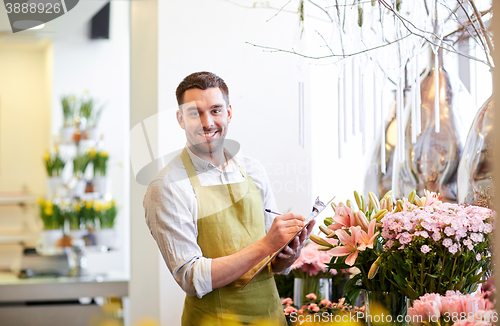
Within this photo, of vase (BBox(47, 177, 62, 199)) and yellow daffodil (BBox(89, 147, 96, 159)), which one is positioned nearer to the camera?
vase (BBox(47, 177, 62, 199))

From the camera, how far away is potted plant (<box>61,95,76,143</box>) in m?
1.73

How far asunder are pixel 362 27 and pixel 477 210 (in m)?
0.43

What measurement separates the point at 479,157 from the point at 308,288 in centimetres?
40

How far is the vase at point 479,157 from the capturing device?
834mm

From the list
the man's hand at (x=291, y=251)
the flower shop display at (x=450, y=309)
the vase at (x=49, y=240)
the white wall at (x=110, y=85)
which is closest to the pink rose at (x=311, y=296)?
the man's hand at (x=291, y=251)

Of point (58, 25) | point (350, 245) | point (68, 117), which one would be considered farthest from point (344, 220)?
point (68, 117)

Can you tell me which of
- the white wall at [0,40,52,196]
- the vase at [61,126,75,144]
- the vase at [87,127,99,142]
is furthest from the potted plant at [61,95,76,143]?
the white wall at [0,40,52,196]

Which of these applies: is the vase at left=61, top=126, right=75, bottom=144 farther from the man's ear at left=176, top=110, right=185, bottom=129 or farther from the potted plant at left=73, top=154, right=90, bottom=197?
the man's ear at left=176, top=110, right=185, bottom=129

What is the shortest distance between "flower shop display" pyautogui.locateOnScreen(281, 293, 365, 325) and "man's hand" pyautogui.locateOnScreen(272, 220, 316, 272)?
0.32 ft

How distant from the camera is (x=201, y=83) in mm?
819

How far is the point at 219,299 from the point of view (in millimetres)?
787

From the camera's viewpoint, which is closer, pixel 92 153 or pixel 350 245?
pixel 350 245

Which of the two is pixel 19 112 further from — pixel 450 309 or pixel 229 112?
pixel 450 309

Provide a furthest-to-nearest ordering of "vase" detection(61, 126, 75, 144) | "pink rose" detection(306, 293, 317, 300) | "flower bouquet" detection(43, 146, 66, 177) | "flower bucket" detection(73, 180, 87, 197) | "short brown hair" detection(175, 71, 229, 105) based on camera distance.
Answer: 1. "flower bucket" detection(73, 180, 87, 197)
2. "vase" detection(61, 126, 75, 144)
3. "flower bouquet" detection(43, 146, 66, 177)
4. "pink rose" detection(306, 293, 317, 300)
5. "short brown hair" detection(175, 71, 229, 105)
